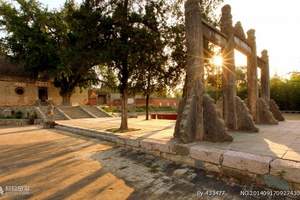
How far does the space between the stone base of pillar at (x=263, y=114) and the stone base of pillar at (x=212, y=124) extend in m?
4.09

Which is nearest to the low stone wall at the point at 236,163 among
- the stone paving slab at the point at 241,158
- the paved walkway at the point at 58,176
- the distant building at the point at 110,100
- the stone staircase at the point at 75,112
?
the stone paving slab at the point at 241,158

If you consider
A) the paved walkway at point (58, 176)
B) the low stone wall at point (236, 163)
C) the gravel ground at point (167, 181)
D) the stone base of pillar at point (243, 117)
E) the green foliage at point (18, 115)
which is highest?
the stone base of pillar at point (243, 117)

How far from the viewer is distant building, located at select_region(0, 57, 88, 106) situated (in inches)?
958

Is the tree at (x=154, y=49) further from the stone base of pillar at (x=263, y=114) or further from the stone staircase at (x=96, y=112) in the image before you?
the stone staircase at (x=96, y=112)

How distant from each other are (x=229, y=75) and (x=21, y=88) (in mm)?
26357

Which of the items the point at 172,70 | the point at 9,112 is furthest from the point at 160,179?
the point at 9,112

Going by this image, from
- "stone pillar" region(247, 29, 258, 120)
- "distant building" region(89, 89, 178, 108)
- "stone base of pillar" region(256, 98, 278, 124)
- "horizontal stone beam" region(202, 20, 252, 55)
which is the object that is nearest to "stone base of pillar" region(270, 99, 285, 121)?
"stone base of pillar" region(256, 98, 278, 124)

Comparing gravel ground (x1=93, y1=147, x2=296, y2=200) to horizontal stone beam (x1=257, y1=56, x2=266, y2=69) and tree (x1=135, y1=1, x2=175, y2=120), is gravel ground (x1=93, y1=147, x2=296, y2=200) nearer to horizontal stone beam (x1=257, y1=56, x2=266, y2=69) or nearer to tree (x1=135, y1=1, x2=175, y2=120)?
tree (x1=135, y1=1, x2=175, y2=120)

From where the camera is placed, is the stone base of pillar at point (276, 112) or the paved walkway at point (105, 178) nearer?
the paved walkway at point (105, 178)

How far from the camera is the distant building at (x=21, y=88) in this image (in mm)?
24328

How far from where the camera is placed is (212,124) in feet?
17.0

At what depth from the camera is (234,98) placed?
652cm

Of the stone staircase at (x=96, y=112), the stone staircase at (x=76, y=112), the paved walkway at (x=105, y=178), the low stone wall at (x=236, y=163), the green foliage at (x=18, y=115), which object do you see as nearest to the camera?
the low stone wall at (x=236, y=163)

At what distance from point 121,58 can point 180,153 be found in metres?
4.79
